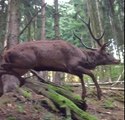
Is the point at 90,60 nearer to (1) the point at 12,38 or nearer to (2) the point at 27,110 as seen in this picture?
(2) the point at 27,110

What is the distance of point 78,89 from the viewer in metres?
13.7

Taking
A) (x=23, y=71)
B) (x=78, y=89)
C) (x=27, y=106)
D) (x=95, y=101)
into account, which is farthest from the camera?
(x=78, y=89)

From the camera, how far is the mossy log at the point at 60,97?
8523mm

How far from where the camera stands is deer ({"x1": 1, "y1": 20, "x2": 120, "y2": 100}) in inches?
298

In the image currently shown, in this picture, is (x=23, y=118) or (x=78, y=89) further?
(x=78, y=89)

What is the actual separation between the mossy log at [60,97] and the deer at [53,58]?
0.65 meters

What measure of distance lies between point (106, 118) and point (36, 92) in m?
2.56

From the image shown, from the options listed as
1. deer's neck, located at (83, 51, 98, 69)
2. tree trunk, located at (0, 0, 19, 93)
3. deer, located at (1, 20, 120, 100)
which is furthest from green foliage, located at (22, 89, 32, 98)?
deer's neck, located at (83, 51, 98, 69)

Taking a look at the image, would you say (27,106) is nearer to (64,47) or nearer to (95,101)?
(64,47)

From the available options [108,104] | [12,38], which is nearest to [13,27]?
[12,38]

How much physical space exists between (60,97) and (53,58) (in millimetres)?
1318

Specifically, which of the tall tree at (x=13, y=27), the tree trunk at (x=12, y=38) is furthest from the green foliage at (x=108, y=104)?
the tall tree at (x=13, y=27)

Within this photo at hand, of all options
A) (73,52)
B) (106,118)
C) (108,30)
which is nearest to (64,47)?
(73,52)

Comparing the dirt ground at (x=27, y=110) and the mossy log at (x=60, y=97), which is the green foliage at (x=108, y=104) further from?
the mossy log at (x=60, y=97)
